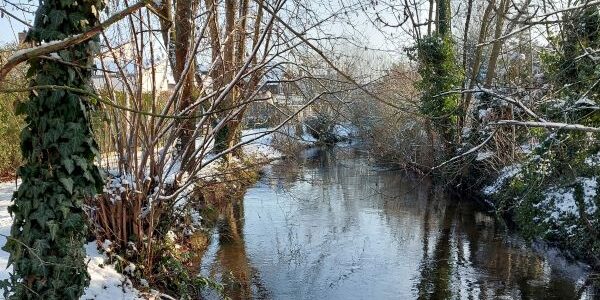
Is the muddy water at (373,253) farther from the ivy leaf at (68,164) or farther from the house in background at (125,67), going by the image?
the ivy leaf at (68,164)

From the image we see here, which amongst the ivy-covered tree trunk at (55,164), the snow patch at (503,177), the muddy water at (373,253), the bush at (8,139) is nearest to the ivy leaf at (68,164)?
the ivy-covered tree trunk at (55,164)

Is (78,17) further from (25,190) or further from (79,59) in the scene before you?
(25,190)

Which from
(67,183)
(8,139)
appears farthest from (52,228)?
(8,139)

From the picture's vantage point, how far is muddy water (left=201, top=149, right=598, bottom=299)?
8.06 m

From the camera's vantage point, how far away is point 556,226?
10312mm

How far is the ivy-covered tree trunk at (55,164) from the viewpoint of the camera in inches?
169

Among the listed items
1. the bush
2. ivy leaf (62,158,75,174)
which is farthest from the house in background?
the bush

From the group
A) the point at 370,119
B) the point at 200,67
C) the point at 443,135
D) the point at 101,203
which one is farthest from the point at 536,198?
the point at 370,119

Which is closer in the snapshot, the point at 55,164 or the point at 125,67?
the point at 55,164

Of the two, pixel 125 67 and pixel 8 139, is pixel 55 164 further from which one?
pixel 8 139

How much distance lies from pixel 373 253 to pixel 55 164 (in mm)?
6695

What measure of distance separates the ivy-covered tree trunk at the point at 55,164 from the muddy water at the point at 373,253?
131 inches

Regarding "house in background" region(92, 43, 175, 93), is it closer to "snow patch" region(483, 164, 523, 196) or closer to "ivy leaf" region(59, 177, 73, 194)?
"ivy leaf" region(59, 177, 73, 194)

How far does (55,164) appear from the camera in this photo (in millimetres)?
4523
